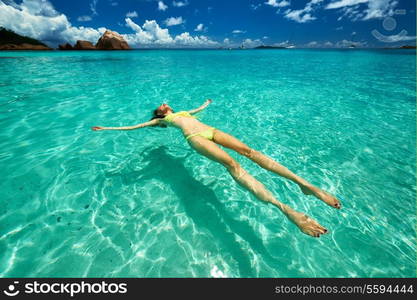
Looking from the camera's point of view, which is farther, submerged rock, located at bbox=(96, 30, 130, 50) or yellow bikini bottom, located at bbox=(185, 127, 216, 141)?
submerged rock, located at bbox=(96, 30, 130, 50)

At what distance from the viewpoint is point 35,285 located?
9.38ft

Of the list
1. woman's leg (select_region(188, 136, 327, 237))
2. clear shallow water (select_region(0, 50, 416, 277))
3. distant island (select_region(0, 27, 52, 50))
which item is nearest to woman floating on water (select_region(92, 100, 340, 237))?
woman's leg (select_region(188, 136, 327, 237))

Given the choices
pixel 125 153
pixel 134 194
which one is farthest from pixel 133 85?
pixel 134 194

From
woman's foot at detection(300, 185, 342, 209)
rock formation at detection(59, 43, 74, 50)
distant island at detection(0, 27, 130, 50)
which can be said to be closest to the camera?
woman's foot at detection(300, 185, 342, 209)

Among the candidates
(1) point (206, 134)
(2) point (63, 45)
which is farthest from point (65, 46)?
(1) point (206, 134)

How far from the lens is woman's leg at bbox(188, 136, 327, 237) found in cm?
283

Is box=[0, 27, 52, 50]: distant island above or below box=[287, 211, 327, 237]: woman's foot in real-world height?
above

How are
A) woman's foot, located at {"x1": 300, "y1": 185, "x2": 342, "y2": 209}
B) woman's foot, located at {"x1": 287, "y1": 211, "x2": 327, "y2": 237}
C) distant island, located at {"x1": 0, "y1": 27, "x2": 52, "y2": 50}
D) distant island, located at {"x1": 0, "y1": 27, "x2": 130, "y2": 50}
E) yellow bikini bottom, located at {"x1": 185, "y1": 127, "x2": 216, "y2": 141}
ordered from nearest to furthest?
woman's foot, located at {"x1": 287, "y1": 211, "x2": 327, "y2": 237} → woman's foot, located at {"x1": 300, "y1": 185, "x2": 342, "y2": 209} → yellow bikini bottom, located at {"x1": 185, "y1": 127, "x2": 216, "y2": 141} → distant island, located at {"x1": 0, "y1": 27, "x2": 52, "y2": 50} → distant island, located at {"x1": 0, "y1": 27, "x2": 130, "y2": 50}

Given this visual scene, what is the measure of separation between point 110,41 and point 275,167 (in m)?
112

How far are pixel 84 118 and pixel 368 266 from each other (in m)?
9.63

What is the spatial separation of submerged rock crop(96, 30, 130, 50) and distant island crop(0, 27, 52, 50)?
989 inches

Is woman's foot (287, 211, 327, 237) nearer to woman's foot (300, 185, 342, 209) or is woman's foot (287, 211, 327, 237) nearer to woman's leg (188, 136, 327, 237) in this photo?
woman's leg (188, 136, 327, 237)

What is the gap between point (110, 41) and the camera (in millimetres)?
92125

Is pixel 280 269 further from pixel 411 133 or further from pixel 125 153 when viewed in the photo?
pixel 411 133
